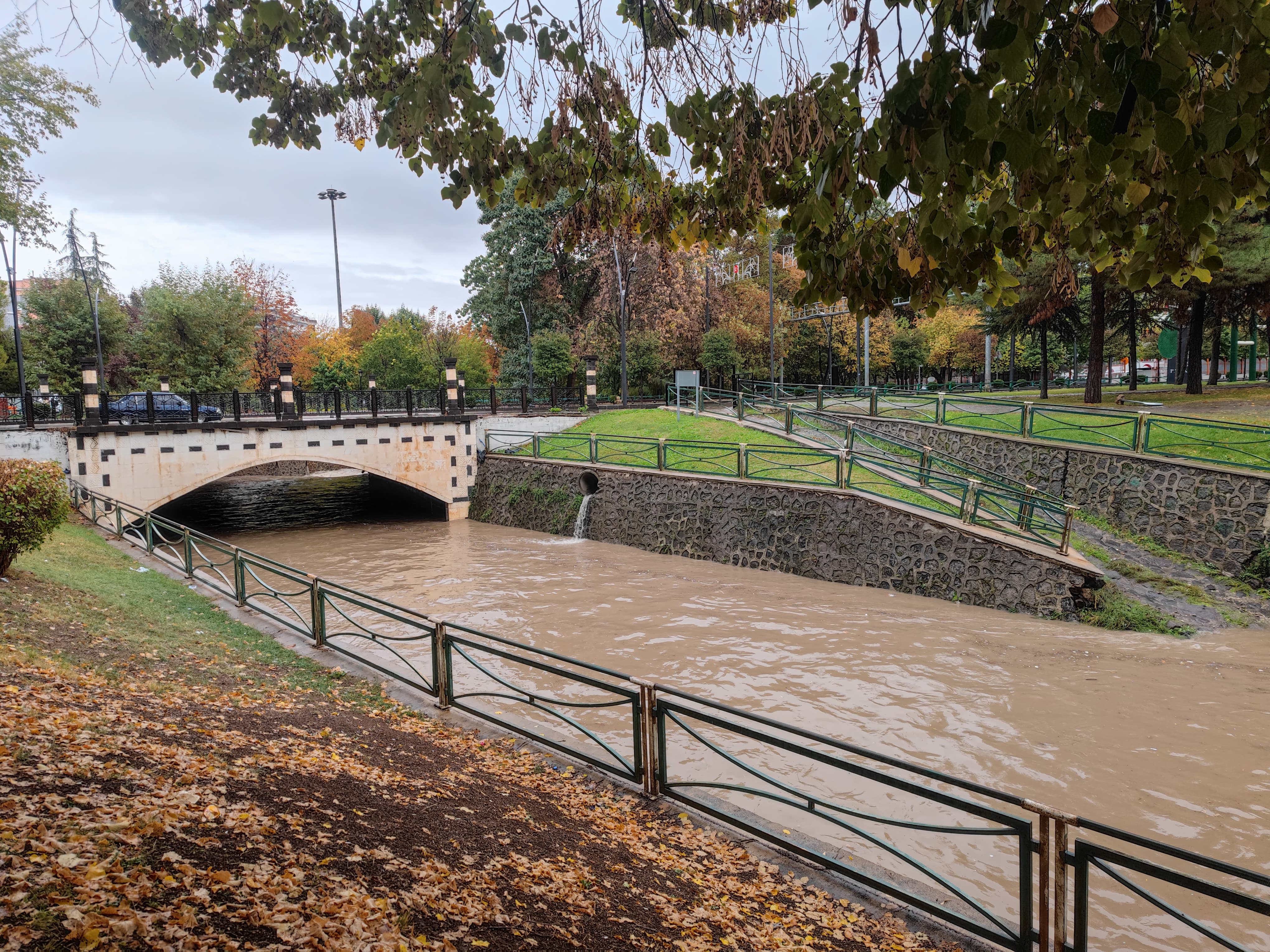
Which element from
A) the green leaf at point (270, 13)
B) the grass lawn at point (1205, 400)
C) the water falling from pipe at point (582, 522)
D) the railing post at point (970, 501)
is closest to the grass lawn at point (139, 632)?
the green leaf at point (270, 13)

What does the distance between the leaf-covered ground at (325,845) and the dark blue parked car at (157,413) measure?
1521 centimetres

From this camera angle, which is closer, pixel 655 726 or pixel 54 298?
pixel 655 726

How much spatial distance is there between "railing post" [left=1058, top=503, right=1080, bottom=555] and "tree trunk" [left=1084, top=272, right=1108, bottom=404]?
11.2 metres

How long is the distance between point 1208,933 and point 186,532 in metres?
13.7

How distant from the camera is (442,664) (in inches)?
290

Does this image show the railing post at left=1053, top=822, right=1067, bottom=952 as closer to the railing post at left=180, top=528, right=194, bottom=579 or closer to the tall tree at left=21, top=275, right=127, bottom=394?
the railing post at left=180, top=528, right=194, bottom=579

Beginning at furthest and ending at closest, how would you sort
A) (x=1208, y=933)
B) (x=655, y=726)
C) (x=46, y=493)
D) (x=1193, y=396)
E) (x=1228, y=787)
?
(x=1193, y=396), (x=46, y=493), (x=1228, y=787), (x=655, y=726), (x=1208, y=933)

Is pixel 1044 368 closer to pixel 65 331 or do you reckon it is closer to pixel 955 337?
pixel 955 337

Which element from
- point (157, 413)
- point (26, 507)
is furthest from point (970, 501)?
point (157, 413)

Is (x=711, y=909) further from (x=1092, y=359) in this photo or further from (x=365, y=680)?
(x=1092, y=359)

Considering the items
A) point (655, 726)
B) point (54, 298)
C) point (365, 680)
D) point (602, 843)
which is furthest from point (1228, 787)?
point (54, 298)

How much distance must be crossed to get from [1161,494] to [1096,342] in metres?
9.89

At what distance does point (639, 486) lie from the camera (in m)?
19.6

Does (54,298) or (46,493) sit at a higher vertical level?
(54,298)
